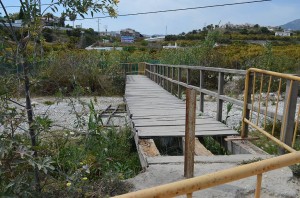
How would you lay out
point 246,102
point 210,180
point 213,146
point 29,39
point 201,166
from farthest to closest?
point 213,146, point 246,102, point 201,166, point 29,39, point 210,180

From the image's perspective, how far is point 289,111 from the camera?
11.6 ft

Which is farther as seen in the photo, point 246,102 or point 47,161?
point 246,102

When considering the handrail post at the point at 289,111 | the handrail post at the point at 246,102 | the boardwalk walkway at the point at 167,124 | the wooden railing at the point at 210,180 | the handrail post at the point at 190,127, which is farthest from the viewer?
the boardwalk walkway at the point at 167,124

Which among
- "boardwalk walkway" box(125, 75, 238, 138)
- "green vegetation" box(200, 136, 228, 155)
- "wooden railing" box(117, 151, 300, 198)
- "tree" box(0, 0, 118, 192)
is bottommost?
"green vegetation" box(200, 136, 228, 155)

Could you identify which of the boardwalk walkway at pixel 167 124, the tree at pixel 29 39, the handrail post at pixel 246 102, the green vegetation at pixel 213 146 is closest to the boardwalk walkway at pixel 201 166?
the boardwalk walkway at pixel 167 124

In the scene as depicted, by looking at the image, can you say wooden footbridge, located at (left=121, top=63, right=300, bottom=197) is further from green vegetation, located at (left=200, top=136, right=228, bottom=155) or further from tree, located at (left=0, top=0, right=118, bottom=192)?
tree, located at (left=0, top=0, right=118, bottom=192)

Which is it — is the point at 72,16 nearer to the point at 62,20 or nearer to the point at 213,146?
the point at 62,20

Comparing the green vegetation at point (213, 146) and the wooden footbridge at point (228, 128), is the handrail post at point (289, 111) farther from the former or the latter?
the green vegetation at point (213, 146)

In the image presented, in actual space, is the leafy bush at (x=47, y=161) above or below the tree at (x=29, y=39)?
below

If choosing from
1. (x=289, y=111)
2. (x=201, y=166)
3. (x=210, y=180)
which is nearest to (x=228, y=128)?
(x=289, y=111)

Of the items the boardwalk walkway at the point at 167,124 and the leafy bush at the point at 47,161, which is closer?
the leafy bush at the point at 47,161

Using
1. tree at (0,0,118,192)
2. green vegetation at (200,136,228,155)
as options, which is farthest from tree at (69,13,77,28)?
green vegetation at (200,136,228,155)

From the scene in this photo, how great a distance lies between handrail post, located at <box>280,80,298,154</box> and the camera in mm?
3471

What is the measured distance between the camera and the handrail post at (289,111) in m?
3.47
